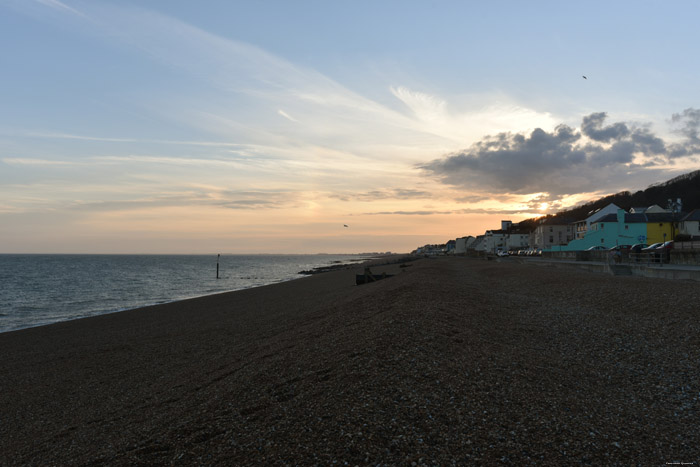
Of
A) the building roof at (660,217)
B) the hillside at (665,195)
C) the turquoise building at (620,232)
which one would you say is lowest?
the turquoise building at (620,232)

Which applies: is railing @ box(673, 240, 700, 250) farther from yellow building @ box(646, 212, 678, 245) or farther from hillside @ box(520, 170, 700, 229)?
hillside @ box(520, 170, 700, 229)

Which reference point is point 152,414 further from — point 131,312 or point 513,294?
point 131,312

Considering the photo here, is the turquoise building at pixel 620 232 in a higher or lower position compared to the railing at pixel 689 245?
higher

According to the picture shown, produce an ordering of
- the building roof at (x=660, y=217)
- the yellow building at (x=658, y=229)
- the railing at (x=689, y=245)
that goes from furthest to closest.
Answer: the building roof at (x=660, y=217)
the yellow building at (x=658, y=229)
the railing at (x=689, y=245)

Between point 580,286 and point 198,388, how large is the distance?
1965 cm

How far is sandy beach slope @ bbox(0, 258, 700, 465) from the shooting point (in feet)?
19.2

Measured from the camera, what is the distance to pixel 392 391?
7238 millimetres

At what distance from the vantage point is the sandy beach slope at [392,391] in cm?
584

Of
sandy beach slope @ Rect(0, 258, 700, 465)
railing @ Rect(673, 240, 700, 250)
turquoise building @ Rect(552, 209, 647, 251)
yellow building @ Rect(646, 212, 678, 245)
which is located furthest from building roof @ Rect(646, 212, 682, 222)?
sandy beach slope @ Rect(0, 258, 700, 465)

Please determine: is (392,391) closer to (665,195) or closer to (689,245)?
(689,245)

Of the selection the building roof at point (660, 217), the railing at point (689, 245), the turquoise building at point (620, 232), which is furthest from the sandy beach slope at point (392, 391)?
the building roof at point (660, 217)

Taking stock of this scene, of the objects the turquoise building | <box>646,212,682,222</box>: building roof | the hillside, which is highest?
the hillside

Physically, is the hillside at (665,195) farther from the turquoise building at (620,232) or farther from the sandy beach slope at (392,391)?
the sandy beach slope at (392,391)

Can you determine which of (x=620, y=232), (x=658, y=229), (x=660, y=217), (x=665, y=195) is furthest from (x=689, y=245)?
(x=665, y=195)
